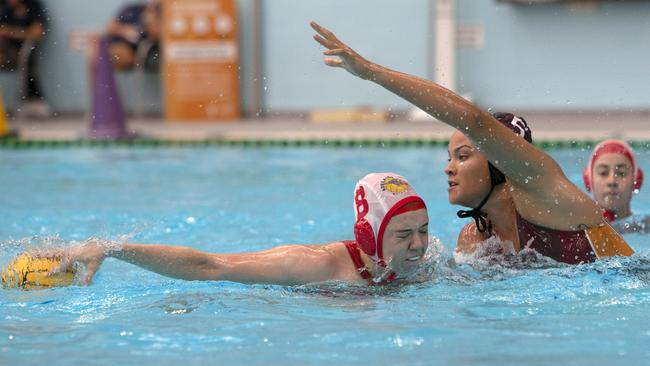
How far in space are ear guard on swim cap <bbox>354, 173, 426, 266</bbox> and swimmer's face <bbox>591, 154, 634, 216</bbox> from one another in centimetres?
156

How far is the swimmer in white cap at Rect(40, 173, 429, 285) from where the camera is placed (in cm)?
324

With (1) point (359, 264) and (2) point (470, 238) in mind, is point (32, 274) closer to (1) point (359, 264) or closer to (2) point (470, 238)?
(1) point (359, 264)

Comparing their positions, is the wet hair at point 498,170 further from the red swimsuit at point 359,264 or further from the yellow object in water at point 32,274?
the yellow object in water at point 32,274

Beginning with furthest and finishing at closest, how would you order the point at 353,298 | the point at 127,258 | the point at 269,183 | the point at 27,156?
the point at 27,156
the point at 269,183
the point at 353,298
the point at 127,258

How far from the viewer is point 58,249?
10.6 feet

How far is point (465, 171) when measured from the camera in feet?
11.4

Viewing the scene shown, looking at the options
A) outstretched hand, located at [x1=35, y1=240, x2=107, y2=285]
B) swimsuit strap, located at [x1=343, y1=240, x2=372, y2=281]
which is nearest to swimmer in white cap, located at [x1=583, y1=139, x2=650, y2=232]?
swimsuit strap, located at [x1=343, y1=240, x2=372, y2=281]

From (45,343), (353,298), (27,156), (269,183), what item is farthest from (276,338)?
(27,156)

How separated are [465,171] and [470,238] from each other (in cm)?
45

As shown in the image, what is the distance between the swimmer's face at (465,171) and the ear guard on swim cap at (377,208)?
0.17 meters

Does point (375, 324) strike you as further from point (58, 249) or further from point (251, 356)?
point (58, 249)

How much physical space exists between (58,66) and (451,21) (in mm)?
4379

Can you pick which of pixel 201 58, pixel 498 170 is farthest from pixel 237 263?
pixel 201 58

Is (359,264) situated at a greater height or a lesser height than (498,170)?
lesser
